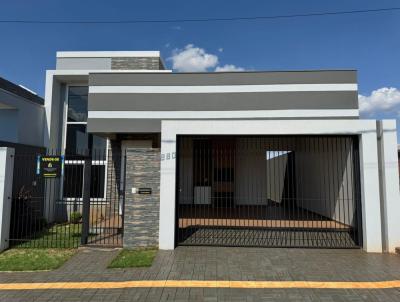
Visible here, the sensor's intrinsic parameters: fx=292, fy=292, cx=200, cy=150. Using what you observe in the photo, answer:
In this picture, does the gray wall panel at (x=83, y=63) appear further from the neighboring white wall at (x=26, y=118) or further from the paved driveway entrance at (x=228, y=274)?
the paved driveway entrance at (x=228, y=274)

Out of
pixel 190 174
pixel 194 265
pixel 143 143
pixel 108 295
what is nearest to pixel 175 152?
pixel 194 265

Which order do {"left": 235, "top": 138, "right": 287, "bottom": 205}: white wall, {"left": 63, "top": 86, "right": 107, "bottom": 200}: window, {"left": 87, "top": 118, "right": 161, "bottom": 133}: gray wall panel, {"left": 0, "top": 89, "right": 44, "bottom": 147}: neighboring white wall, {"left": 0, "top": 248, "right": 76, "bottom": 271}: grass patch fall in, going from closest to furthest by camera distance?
{"left": 0, "top": 248, "right": 76, "bottom": 271}: grass patch < {"left": 87, "top": 118, "right": 161, "bottom": 133}: gray wall panel < {"left": 0, "top": 89, "right": 44, "bottom": 147}: neighboring white wall < {"left": 63, "top": 86, "right": 107, "bottom": 200}: window < {"left": 235, "top": 138, "right": 287, "bottom": 205}: white wall

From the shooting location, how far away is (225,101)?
8.97 m

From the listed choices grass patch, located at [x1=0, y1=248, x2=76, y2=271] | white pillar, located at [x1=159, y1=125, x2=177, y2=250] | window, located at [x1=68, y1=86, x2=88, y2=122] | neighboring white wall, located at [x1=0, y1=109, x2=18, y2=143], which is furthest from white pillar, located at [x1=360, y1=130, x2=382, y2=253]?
neighboring white wall, located at [x1=0, y1=109, x2=18, y2=143]

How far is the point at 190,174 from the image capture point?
45.2 ft

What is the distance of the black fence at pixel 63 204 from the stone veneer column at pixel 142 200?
432 millimetres

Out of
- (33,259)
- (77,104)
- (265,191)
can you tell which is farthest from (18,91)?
(265,191)

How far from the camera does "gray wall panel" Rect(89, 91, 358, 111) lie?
8.75 meters

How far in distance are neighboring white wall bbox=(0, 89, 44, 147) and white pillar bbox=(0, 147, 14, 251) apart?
4178 millimetres

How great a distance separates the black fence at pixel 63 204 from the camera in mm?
7215

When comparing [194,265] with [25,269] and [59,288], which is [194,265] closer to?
[59,288]

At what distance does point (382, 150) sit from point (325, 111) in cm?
225

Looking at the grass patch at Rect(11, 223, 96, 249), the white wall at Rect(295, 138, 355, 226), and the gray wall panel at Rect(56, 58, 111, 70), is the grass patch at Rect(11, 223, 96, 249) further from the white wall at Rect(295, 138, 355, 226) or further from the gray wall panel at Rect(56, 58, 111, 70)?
the gray wall panel at Rect(56, 58, 111, 70)

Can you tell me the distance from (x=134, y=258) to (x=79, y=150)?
7.31 meters
